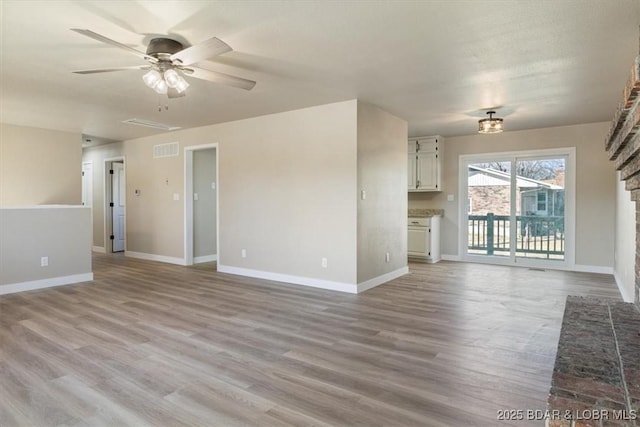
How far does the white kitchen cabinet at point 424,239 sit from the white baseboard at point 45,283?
222 inches

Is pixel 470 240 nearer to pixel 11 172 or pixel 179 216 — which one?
pixel 179 216

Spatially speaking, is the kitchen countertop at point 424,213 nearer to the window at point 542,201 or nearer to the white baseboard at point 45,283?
the window at point 542,201

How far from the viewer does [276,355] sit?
9.32ft

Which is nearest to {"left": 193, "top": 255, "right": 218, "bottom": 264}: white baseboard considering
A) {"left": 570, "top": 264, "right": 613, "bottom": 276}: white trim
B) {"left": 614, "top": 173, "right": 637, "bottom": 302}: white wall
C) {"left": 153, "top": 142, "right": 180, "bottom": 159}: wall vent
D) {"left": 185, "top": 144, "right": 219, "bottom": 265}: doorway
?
{"left": 185, "top": 144, "right": 219, "bottom": 265}: doorway

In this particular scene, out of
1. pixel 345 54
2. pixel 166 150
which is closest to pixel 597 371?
pixel 345 54

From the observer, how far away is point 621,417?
123 centimetres

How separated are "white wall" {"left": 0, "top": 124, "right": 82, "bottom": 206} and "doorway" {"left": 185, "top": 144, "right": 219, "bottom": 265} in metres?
2.15

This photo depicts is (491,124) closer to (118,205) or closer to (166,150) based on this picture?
(166,150)

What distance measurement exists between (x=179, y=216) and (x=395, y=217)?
399cm

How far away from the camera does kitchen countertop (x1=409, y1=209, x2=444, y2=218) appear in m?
7.36

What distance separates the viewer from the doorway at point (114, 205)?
8.47m

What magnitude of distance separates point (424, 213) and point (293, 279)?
338 cm

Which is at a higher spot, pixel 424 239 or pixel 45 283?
pixel 424 239

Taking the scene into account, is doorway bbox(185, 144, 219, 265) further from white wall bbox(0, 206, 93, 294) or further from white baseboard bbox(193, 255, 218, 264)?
white wall bbox(0, 206, 93, 294)
